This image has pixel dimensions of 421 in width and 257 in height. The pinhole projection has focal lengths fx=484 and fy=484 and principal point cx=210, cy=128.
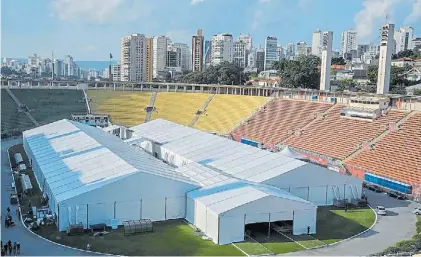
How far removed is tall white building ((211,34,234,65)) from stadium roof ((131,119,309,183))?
13319cm

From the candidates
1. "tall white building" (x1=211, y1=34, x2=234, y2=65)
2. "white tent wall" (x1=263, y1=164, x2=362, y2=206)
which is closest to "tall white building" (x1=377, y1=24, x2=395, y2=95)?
"white tent wall" (x1=263, y1=164, x2=362, y2=206)

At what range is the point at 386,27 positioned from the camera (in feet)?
160

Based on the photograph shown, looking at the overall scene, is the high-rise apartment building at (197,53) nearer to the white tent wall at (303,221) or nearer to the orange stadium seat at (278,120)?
the orange stadium seat at (278,120)

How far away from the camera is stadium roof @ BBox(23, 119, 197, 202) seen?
73.2 ft

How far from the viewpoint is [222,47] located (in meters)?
171

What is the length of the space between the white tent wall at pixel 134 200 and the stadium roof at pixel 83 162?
1.11 feet

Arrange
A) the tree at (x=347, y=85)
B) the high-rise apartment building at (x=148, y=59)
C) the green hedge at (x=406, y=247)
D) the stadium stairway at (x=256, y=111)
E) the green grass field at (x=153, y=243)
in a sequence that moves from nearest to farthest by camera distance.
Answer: the green hedge at (x=406, y=247), the green grass field at (x=153, y=243), the stadium stairway at (x=256, y=111), the tree at (x=347, y=85), the high-rise apartment building at (x=148, y=59)

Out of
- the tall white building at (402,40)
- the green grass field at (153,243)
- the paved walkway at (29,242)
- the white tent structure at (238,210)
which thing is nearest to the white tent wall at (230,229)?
the white tent structure at (238,210)

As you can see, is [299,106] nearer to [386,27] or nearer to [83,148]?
[386,27]

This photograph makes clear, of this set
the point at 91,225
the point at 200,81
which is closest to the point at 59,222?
the point at 91,225

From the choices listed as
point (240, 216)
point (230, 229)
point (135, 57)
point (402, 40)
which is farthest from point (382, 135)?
point (402, 40)

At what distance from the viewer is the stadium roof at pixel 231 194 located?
2045cm

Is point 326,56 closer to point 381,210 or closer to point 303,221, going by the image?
point 381,210

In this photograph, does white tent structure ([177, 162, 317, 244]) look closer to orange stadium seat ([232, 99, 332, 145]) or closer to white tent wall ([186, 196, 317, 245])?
white tent wall ([186, 196, 317, 245])
